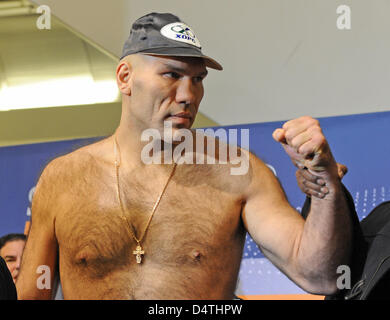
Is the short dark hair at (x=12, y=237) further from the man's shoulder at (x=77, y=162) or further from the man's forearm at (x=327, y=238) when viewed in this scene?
the man's forearm at (x=327, y=238)

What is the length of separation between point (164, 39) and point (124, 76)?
0.39ft

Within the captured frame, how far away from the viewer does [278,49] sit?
2066 mm

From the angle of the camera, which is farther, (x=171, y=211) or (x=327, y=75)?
(x=327, y=75)

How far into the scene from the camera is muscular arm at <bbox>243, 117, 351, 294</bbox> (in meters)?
0.96

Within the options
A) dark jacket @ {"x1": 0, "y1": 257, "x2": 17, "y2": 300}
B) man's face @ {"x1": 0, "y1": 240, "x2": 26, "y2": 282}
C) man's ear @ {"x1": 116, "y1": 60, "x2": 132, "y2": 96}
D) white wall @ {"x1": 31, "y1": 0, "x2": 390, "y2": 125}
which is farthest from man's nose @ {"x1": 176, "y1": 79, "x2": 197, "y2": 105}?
man's face @ {"x1": 0, "y1": 240, "x2": 26, "y2": 282}

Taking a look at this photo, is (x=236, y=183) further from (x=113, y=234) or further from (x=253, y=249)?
(x=253, y=249)

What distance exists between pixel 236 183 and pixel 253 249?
23.7 inches

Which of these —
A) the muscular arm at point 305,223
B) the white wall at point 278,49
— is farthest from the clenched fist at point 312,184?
the white wall at point 278,49

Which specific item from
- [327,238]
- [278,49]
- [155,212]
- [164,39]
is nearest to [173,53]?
[164,39]

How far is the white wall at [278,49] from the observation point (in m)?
1.93

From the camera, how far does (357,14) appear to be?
76.9 inches

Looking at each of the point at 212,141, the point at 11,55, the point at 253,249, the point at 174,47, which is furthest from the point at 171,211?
the point at 11,55

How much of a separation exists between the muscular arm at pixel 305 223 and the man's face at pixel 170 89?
0.55ft

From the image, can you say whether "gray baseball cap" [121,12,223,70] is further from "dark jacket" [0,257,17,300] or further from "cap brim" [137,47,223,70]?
"dark jacket" [0,257,17,300]
